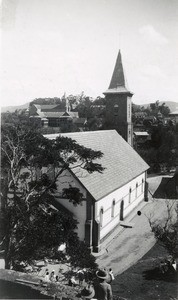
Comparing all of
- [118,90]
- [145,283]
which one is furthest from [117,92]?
[145,283]

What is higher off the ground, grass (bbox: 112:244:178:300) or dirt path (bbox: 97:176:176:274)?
grass (bbox: 112:244:178:300)

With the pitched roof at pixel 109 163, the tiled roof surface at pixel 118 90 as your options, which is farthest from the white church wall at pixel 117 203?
the tiled roof surface at pixel 118 90

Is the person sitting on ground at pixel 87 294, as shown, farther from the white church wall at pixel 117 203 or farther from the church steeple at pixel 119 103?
the church steeple at pixel 119 103

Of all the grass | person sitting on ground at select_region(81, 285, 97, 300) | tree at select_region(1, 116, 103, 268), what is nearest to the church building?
the grass

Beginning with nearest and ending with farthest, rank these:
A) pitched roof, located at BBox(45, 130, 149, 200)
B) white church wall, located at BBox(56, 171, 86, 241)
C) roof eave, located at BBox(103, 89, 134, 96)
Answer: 1. white church wall, located at BBox(56, 171, 86, 241)
2. pitched roof, located at BBox(45, 130, 149, 200)
3. roof eave, located at BBox(103, 89, 134, 96)

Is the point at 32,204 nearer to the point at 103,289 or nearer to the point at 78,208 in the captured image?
the point at 103,289

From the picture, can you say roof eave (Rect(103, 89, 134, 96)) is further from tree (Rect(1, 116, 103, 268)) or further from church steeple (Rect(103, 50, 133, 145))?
tree (Rect(1, 116, 103, 268))
